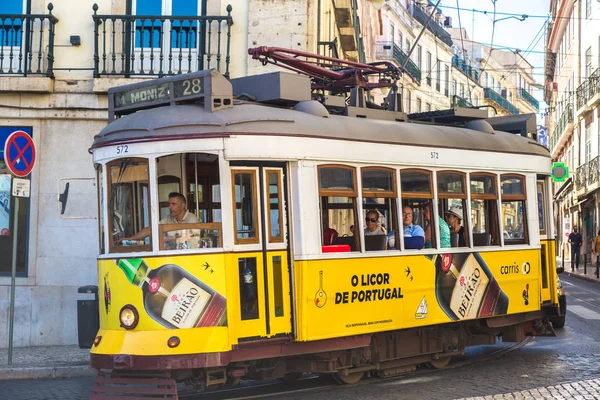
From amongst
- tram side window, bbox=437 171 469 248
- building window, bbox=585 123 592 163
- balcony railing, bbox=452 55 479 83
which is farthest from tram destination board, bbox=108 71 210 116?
balcony railing, bbox=452 55 479 83

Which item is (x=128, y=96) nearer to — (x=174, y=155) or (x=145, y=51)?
(x=174, y=155)

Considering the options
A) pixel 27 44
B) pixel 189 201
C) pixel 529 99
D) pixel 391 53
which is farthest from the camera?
pixel 529 99

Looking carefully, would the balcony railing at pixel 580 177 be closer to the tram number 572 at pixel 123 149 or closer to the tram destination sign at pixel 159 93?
the tram destination sign at pixel 159 93

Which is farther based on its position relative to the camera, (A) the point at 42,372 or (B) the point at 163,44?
(B) the point at 163,44

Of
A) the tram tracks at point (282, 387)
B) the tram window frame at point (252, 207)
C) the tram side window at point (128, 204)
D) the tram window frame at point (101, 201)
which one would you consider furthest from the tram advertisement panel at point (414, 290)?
the tram window frame at point (101, 201)

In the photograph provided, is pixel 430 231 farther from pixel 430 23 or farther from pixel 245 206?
pixel 430 23

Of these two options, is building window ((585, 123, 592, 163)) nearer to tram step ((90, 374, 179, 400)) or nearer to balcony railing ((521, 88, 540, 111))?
tram step ((90, 374, 179, 400))

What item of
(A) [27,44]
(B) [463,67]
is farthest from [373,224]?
(B) [463,67]

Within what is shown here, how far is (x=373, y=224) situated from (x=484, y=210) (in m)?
2.09

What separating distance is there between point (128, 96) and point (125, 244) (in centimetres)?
160

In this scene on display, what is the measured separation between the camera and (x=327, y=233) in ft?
32.5

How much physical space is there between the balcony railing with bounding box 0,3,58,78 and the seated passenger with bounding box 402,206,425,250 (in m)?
6.42

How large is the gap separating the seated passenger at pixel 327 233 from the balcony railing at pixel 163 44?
219 inches

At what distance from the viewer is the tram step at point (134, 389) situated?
8820 mm
